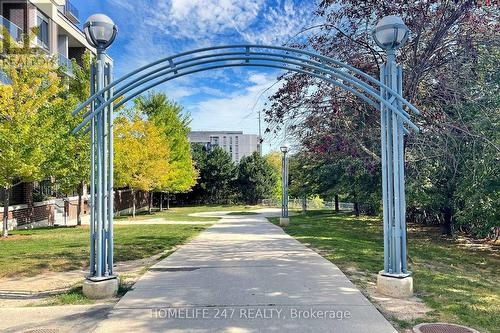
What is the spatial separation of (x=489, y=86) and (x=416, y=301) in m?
6.84

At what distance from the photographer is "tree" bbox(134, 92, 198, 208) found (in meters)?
31.3

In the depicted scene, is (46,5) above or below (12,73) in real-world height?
above

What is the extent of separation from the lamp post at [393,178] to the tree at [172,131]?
24995 millimetres

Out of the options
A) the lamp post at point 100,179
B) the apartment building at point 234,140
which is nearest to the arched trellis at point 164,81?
the lamp post at point 100,179

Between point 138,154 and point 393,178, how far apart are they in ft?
66.2

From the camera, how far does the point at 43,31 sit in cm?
2345

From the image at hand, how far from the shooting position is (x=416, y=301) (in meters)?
5.48

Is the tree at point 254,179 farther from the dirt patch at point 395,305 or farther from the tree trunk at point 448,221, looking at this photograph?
the dirt patch at point 395,305

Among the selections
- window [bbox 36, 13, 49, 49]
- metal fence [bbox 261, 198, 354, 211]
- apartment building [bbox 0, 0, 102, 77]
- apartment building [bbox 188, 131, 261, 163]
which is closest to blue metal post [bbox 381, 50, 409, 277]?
apartment building [bbox 0, 0, 102, 77]

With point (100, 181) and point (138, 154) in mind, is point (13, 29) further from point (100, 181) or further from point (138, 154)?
point (100, 181)

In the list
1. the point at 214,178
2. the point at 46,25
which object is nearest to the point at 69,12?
the point at 46,25

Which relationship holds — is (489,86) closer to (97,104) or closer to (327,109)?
(327,109)

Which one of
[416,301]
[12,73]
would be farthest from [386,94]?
[12,73]

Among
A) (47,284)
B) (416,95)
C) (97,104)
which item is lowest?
(47,284)
